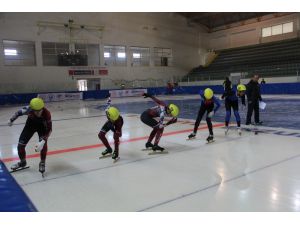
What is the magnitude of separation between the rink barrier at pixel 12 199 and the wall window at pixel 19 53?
26373 mm

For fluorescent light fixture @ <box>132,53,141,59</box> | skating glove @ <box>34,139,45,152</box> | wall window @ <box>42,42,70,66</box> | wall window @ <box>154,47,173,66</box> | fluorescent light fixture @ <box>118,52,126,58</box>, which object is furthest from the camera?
wall window @ <box>154,47,173,66</box>

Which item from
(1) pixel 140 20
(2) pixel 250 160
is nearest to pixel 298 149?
(2) pixel 250 160

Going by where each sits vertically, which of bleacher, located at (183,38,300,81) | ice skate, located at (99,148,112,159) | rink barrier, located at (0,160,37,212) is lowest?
ice skate, located at (99,148,112,159)

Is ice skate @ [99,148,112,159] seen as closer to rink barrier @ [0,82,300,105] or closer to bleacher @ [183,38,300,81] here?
rink barrier @ [0,82,300,105]

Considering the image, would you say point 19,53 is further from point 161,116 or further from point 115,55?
point 161,116

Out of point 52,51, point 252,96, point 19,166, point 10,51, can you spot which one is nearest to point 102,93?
point 52,51

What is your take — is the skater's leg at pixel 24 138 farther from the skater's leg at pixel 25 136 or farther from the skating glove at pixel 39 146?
the skating glove at pixel 39 146

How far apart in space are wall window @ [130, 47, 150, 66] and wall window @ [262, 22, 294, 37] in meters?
14.3

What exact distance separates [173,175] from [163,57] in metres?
33.2

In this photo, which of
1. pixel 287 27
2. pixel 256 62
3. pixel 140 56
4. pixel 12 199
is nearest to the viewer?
pixel 12 199

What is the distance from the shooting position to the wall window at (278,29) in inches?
1275

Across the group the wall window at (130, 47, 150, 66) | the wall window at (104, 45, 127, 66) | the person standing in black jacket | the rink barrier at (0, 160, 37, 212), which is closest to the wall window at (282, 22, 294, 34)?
the wall window at (130, 47, 150, 66)

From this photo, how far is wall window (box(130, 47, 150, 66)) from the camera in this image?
113 feet

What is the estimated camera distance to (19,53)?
28141mm
